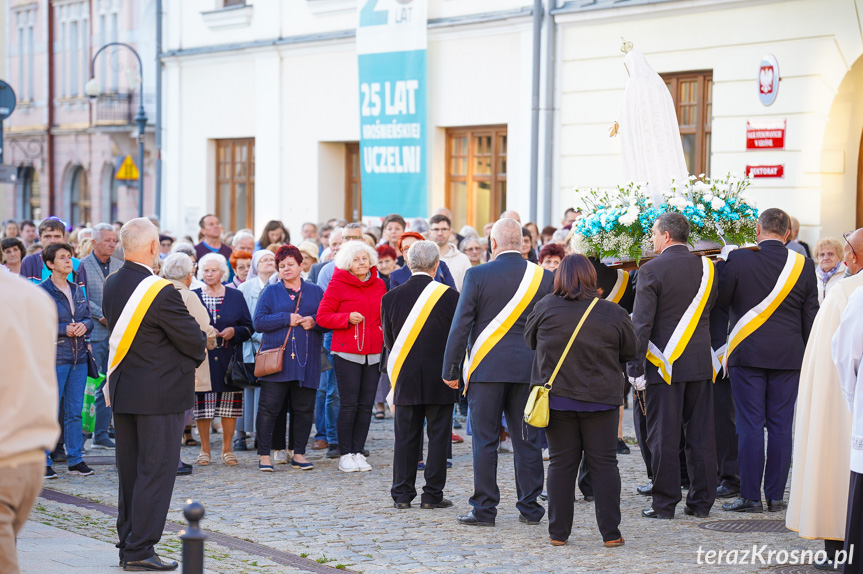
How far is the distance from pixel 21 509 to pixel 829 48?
11.6 m

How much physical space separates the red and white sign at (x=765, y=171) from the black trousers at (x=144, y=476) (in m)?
9.19

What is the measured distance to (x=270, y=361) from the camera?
32.0 feet

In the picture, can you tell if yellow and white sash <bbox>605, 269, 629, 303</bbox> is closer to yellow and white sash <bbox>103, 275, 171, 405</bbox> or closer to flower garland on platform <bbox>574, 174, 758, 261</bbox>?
flower garland on platform <bbox>574, 174, 758, 261</bbox>

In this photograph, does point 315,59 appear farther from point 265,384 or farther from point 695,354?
point 695,354

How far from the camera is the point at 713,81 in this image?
48.8 feet

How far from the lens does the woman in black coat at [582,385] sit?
7.15m

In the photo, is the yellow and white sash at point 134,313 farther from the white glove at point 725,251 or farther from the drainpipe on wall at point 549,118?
the drainpipe on wall at point 549,118

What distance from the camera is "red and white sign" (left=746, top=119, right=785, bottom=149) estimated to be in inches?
555

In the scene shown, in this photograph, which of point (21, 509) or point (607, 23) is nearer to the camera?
point (21, 509)

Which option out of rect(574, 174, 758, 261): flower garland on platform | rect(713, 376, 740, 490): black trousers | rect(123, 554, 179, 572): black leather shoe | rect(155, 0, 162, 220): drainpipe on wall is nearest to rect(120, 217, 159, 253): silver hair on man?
rect(123, 554, 179, 572): black leather shoe

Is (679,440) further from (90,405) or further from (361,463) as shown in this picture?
(90,405)

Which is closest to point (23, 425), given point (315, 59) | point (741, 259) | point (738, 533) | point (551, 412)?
point (551, 412)

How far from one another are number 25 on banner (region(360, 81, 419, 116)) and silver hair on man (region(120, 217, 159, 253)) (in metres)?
11.2

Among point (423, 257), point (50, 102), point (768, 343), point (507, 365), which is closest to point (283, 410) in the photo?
point (423, 257)
